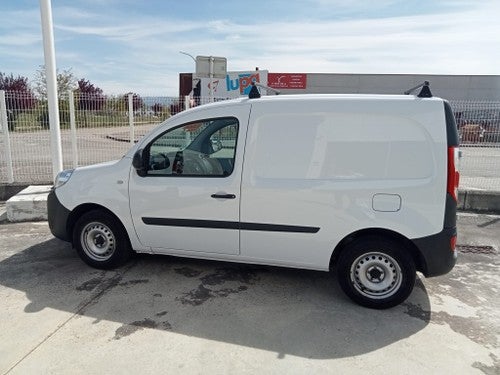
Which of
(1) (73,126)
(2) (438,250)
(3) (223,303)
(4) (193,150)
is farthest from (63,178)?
(1) (73,126)

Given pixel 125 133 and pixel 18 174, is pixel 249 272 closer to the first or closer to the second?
pixel 125 133

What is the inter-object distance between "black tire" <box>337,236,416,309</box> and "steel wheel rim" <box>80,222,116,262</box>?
8.06 ft

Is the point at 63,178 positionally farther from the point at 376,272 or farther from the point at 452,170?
the point at 452,170

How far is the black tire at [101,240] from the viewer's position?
165 inches

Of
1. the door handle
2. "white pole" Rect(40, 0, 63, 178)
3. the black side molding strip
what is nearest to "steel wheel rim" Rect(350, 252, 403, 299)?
the black side molding strip

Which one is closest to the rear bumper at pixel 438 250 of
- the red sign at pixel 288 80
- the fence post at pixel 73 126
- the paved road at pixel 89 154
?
the paved road at pixel 89 154

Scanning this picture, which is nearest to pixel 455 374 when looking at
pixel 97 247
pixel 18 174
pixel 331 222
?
pixel 331 222

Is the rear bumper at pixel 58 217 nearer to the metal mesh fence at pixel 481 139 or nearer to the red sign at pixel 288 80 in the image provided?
the metal mesh fence at pixel 481 139

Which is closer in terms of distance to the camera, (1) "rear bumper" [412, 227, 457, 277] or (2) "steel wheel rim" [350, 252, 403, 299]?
(1) "rear bumper" [412, 227, 457, 277]

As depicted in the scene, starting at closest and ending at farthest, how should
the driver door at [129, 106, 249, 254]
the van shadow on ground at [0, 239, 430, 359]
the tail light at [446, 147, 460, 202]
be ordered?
the van shadow on ground at [0, 239, 430, 359] → the tail light at [446, 147, 460, 202] → the driver door at [129, 106, 249, 254]

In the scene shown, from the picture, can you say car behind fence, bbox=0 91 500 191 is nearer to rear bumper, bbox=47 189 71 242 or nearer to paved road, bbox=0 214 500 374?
rear bumper, bbox=47 189 71 242

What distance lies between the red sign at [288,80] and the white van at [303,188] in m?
27.5

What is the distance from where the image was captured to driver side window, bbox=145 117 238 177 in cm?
382

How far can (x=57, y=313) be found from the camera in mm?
3367
